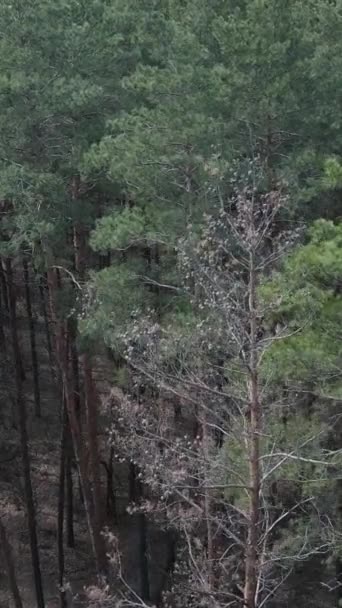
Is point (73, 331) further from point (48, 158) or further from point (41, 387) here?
point (41, 387)

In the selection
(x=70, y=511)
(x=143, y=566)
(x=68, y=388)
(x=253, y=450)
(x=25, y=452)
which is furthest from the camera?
(x=70, y=511)

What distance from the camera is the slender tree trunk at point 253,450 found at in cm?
642

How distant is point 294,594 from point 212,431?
21.5 ft

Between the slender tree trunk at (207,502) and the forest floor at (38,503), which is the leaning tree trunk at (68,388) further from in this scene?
the forest floor at (38,503)

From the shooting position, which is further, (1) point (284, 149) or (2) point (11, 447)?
(2) point (11, 447)

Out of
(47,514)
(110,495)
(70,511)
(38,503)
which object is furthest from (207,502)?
(38,503)

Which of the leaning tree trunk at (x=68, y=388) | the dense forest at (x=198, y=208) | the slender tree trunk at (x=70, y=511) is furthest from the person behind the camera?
the slender tree trunk at (x=70, y=511)

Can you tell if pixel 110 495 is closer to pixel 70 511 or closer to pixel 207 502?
pixel 70 511

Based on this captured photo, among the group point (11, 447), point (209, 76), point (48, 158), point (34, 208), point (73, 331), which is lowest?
point (11, 447)

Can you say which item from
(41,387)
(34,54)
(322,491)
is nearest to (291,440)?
(322,491)

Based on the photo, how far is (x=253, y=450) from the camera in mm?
7023

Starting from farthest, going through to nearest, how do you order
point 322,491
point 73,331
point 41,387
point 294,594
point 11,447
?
point 41,387 < point 11,447 < point 294,594 < point 73,331 < point 322,491

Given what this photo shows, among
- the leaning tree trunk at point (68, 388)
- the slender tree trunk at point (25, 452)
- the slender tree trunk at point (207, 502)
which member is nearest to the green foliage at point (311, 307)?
the slender tree trunk at point (207, 502)

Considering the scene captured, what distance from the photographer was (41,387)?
23.3 metres
